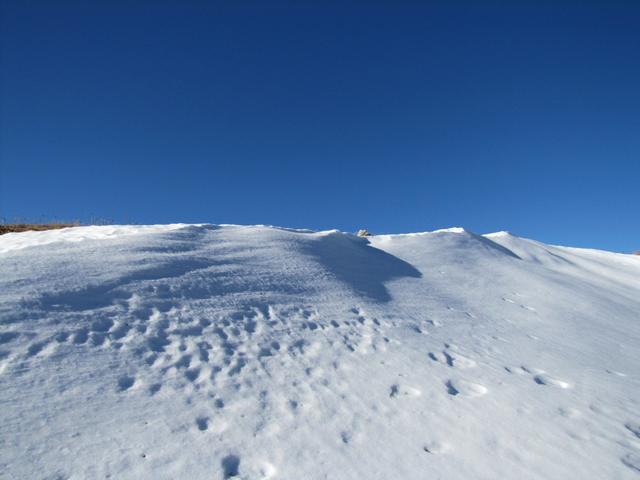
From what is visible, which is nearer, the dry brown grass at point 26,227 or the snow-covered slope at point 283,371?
the snow-covered slope at point 283,371

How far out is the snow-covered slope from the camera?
9.85 ft

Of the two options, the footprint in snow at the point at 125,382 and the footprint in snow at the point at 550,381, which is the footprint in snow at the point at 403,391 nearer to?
the footprint in snow at the point at 550,381

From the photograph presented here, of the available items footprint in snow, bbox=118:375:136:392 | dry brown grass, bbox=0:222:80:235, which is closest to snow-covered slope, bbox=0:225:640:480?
footprint in snow, bbox=118:375:136:392

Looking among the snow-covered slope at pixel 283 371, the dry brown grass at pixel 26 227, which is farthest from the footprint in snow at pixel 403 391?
the dry brown grass at pixel 26 227

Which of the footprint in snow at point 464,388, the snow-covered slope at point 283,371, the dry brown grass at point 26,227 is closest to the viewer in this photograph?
the snow-covered slope at point 283,371

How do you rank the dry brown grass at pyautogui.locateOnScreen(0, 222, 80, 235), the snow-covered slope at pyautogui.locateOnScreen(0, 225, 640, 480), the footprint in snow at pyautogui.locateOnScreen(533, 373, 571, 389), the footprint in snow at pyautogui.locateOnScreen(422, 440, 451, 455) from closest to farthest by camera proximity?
the snow-covered slope at pyautogui.locateOnScreen(0, 225, 640, 480) < the footprint in snow at pyautogui.locateOnScreen(422, 440, 451, 455) < the footprint in snow at pyautogui.locateOnScreen(533, 373, 571, 389) < the dry brown grass at pyautogui.locateOnScreen(0, 222, 80, 235)

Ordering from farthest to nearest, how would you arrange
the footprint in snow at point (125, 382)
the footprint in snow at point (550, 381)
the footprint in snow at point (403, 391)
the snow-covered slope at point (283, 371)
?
1. the footprint in snow at point (550, 381)
2. the footprint in snow at point (403, 391)
3. the footprint in snow at point (125, 382)
4. the snow-covered slope at point (283, 371)

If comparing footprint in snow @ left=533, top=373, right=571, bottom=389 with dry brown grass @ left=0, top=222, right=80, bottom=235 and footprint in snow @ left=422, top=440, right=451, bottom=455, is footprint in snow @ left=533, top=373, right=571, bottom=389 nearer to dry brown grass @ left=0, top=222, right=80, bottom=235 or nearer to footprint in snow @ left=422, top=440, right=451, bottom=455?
footprint in snow @ left=422, top=440, right=451, bottom=455

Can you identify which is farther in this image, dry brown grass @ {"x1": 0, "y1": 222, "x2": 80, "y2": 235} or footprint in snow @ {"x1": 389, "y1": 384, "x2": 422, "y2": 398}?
dry brown grass @ {"x1": 0, "y1": 222, "x2": 80, "y2": 235}

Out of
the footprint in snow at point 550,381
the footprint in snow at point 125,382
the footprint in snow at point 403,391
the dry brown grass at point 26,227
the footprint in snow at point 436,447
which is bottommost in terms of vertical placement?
the footprint in snow at point 436,447

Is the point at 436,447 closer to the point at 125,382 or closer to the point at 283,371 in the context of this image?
the point at 283,371

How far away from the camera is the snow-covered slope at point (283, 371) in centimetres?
300

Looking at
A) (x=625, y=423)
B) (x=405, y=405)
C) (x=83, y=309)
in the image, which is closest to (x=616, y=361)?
(x=625, y=423)

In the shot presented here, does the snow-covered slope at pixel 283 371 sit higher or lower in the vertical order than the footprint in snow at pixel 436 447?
higher
